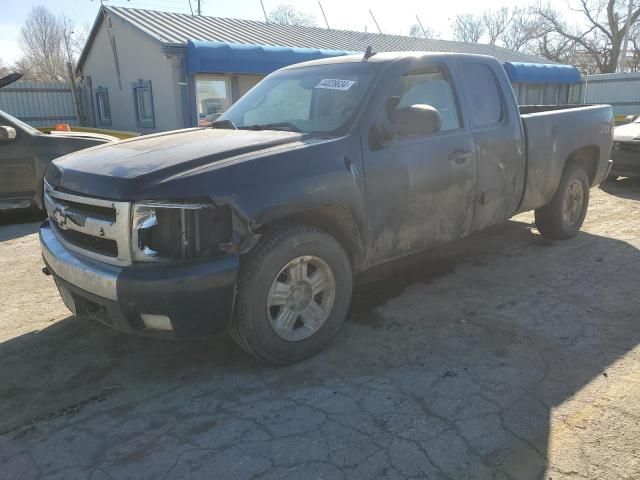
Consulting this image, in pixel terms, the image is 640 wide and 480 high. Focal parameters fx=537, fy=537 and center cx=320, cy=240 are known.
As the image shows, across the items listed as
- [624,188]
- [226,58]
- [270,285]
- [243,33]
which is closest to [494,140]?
[270,285]

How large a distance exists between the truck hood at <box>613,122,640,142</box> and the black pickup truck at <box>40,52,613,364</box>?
587cm

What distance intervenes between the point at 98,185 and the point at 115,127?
56.3 feet

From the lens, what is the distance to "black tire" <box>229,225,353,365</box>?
303cm

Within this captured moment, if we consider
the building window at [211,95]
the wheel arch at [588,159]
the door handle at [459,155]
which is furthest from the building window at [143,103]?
the door handle at [459,155]

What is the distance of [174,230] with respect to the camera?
281cm

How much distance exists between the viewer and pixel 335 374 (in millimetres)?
3254

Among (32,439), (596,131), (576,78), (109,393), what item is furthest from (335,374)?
(576,78)

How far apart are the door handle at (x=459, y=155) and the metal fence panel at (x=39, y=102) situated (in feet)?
59.1

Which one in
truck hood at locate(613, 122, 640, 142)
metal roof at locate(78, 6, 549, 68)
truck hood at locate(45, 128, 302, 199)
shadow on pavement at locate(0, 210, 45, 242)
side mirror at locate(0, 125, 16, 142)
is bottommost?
shadow on pavement at locate(0, 210, 45, 242)

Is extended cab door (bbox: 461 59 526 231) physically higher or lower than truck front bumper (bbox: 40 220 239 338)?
higher

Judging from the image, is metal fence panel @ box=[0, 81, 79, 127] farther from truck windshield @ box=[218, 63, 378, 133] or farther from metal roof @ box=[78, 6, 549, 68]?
truck windshield @ box=[218, 63, 378, 133]

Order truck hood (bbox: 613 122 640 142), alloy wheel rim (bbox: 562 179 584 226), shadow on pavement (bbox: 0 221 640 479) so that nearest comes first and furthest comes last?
1. shadow on pavement (bbox: 0 221 640 479)
2. alloy wheel rim (bbox: 562 179 584 226)
3. truck hood (bbox: 613 122 640 142)

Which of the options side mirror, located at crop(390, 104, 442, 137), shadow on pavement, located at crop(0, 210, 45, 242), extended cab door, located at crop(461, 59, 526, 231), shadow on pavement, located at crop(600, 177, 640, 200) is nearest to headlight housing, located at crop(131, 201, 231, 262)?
side mirror, located at crop(390, 104, 442, 137)

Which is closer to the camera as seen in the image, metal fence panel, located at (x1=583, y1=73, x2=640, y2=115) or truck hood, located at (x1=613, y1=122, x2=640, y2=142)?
truck hood, located at (x1=613, y1=122, x2=640, y2=142)
